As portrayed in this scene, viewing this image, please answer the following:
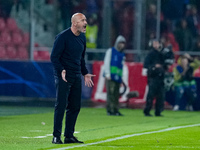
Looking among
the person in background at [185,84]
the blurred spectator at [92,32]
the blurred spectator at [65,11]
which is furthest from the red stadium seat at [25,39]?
the person in background at [185,84]

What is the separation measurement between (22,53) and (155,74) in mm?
9155

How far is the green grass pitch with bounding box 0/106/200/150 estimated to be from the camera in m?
10.5

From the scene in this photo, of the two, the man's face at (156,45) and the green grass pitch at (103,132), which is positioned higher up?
the man's face at (156,45)

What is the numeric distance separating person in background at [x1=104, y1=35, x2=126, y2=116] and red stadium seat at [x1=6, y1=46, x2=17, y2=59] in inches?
317

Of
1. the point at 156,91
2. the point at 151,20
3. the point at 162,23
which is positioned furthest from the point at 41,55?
the point at 156,91

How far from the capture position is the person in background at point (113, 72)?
1906 centimetres

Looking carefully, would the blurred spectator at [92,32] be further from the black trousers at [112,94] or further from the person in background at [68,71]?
the person in background at [68,71]

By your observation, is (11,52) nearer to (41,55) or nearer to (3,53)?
(3,53)

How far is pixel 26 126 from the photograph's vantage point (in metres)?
14.3

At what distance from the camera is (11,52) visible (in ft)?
88.2

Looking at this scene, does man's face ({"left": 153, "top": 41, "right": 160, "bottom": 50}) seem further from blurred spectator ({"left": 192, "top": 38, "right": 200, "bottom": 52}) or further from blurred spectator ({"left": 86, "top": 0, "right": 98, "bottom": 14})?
blurred spectator ({"left": 86, "top": 0, "right": 98, "bottom": 14})

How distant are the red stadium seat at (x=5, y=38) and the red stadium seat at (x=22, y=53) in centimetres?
75

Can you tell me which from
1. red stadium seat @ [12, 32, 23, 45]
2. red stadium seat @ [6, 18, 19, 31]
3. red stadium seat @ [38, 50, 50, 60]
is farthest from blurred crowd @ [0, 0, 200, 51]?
→ red stadium seat @ [6, 18, 19, 31]

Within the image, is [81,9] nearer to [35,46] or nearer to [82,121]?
Result: [35,46]
